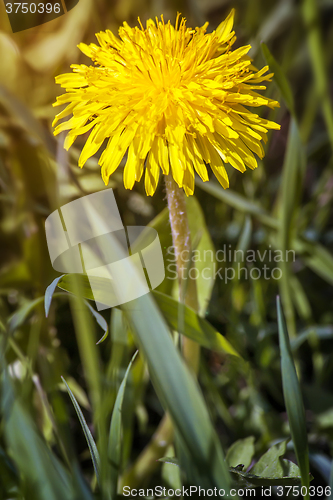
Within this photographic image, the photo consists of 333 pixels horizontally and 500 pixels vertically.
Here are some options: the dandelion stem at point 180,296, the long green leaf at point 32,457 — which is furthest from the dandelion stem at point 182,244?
the long green leaf at point 32,457

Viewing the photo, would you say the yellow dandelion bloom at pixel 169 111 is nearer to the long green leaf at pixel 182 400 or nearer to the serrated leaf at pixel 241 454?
the long green leaf at pixel 182 400

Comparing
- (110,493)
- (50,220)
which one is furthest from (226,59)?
(110,493)

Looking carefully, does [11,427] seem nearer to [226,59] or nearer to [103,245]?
[103,245]

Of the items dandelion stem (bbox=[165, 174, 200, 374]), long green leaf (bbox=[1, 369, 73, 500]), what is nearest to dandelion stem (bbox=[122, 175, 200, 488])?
dandelion stem (bbox=[165, 174, 200, 374])

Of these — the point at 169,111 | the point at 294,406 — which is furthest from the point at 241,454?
the point at 169,111

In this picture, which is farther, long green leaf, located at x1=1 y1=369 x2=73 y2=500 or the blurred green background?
the blurred green background

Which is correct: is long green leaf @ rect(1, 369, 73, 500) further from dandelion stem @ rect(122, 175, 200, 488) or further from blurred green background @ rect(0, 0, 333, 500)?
dandelion stem @ rect(122, 175, 200, 488)
